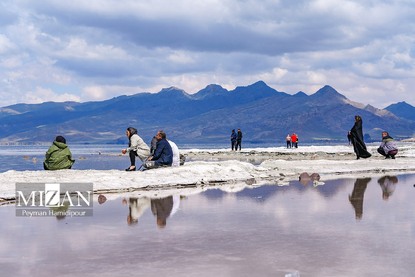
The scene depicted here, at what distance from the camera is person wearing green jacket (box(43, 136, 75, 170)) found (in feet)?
75.5

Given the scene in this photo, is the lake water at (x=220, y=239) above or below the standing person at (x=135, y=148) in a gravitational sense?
below

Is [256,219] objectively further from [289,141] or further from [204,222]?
[289,141]

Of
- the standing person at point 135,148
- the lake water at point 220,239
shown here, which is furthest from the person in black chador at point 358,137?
the lake water at point 220,239

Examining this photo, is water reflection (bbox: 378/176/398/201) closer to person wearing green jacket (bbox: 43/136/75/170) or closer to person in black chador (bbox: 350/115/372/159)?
person in black chador (bbox: 350/115/372/159)

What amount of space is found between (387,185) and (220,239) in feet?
39.5

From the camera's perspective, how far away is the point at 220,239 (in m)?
10.2

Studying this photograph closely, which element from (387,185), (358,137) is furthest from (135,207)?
(358,137)

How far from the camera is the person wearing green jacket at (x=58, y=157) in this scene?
23000 mm

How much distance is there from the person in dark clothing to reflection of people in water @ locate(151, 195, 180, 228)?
5938 mm

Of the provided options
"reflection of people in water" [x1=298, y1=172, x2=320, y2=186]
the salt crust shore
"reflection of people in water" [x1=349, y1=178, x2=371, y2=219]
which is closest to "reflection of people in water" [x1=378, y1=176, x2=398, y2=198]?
"reflection of people in water" [x1=349, y1=178, x2=371, y2=219]

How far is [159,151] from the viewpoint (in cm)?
2298

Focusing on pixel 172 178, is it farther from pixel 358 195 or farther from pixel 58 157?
pixel 358 195

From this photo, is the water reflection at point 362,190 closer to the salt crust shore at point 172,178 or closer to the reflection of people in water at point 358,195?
the reflection of people in water at point 358,195

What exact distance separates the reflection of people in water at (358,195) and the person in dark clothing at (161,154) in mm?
7642
